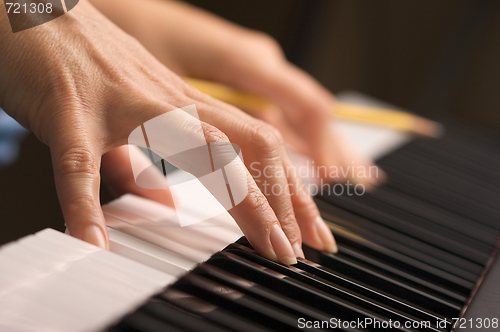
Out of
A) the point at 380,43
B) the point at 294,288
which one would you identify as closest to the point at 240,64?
the point at 294,288

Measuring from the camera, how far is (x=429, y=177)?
3.22 ft

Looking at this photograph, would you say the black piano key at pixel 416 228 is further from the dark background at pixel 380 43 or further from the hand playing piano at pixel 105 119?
the dark background at pixel 380 43

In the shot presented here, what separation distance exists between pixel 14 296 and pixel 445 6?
3454mm

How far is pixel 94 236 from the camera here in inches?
17.6

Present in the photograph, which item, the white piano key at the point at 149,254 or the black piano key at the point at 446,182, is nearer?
the white piano key at the point at 149,254

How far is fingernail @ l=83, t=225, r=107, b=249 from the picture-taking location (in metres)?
0.45

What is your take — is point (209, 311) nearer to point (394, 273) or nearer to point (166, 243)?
point (166, 243)

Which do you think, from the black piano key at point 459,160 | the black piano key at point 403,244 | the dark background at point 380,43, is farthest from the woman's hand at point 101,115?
the dark background at point 380,43

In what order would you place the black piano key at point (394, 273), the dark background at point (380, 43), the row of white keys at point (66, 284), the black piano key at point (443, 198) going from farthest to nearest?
1. the dark background at point (380, 43)
2. the black piano key at point (443, 198)
3. the black piano key at point (394, 273)
4. the row of white keys at point (66, 284)

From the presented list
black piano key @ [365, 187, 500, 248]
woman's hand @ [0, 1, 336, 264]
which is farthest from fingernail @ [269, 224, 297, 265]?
black piano key @ [365, 187, 500, 248]

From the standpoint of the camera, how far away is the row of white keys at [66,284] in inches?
13.5

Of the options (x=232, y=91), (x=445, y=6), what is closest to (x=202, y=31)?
(x=232, y=91)

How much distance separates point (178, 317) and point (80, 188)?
0.68ft

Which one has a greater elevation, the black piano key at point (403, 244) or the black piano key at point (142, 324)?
the black piano key at point (142, 324)
